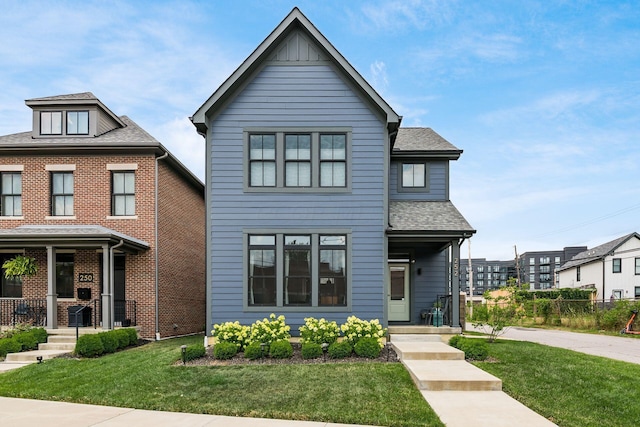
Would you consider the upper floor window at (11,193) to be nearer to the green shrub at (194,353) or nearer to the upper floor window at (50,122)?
the upper floor window at (50,122)

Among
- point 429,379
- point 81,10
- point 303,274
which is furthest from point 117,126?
point 429,379

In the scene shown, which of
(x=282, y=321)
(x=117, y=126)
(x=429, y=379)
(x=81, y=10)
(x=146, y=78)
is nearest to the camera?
(x=429, y=379)

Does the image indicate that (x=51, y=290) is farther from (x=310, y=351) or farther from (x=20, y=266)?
(x=310, y=351)

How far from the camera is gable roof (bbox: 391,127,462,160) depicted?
1482cm

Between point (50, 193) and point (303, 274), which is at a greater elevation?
point (50, 193)

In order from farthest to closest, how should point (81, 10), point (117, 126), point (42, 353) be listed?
point (117, 126)
point (81, 10)
point (42, 353)

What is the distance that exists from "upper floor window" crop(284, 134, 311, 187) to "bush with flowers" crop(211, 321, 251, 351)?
12.7 ft

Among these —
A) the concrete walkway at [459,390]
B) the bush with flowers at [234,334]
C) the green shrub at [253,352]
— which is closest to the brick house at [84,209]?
the bush with flowers at [234,334]

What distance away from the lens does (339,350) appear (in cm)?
1053

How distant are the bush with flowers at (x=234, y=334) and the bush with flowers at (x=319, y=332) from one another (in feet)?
4.41

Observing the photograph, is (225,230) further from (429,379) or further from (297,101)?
(429,379)

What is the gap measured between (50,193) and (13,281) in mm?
3297

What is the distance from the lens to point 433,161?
1515cm

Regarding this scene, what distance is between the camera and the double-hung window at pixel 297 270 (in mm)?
12328
